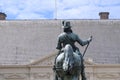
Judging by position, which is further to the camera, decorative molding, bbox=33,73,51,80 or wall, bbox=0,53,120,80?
decorative molding, bbox=33,73,51,80

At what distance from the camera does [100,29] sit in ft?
205

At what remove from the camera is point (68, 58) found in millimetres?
12438

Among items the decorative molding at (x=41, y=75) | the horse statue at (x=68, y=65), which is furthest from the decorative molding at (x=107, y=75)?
the horse statue at (x=68, y=65)

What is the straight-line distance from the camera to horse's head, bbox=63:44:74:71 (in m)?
12.3

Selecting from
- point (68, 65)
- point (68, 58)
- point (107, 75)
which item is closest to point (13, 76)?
point (107, 75)

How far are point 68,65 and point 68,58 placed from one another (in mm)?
206

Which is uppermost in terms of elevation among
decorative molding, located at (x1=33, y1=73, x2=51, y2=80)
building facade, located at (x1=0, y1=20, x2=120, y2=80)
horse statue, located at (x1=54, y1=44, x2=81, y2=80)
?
horse statue, located at (x1=54, y1=44, x2=81, y2=80)

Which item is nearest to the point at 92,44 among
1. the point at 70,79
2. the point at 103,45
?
the point at 103,45

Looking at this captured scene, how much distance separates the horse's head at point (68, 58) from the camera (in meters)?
12.3

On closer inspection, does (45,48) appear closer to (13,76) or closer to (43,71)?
(43,71)

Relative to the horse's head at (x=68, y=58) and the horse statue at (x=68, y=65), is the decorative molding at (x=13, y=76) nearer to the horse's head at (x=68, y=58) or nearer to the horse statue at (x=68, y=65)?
the horse statue at (x=68, y=65)

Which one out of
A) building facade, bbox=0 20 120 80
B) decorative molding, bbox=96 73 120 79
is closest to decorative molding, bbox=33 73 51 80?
building facade, bbox=0 20 120 80

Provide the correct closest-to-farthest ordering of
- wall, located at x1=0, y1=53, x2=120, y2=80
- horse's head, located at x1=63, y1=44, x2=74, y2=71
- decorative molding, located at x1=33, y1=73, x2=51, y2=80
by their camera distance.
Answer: horse's head, located at x1=63, y1=44, x2=74, y2=71 → wall, located at x1=0, y1=53, x2=120, y2=80 → decorative molding, located at x1=33, y1=73, x2=51, y2=80

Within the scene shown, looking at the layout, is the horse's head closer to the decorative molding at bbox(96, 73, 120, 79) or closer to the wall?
the wall
